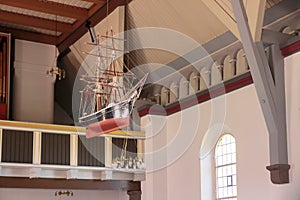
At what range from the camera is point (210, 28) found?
541 inches

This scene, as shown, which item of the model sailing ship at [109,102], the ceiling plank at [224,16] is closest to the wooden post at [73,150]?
the model sailing ship at [109,102]

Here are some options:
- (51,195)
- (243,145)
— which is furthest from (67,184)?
(243,145)

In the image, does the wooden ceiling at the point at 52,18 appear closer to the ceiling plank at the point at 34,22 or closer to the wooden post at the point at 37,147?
the ceiling plank at the point at 34,22

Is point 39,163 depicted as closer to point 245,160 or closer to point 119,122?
point 119,122

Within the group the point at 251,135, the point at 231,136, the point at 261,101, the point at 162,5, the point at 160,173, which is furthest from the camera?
the point at 160,173

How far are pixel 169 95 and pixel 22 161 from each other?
3.91 metres

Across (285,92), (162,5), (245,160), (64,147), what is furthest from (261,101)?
(64,147)

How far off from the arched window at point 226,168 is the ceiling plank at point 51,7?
5.43 m

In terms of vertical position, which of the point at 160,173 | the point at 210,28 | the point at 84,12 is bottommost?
the point at 160,173

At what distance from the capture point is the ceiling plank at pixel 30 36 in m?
17.7

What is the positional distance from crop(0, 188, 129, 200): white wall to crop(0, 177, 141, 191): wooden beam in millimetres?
900

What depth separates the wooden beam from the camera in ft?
47.3

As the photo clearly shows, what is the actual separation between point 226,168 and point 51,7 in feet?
20.4

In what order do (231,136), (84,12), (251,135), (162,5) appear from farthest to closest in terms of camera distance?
(84,12), (162,5), (231,136), (251,135)
